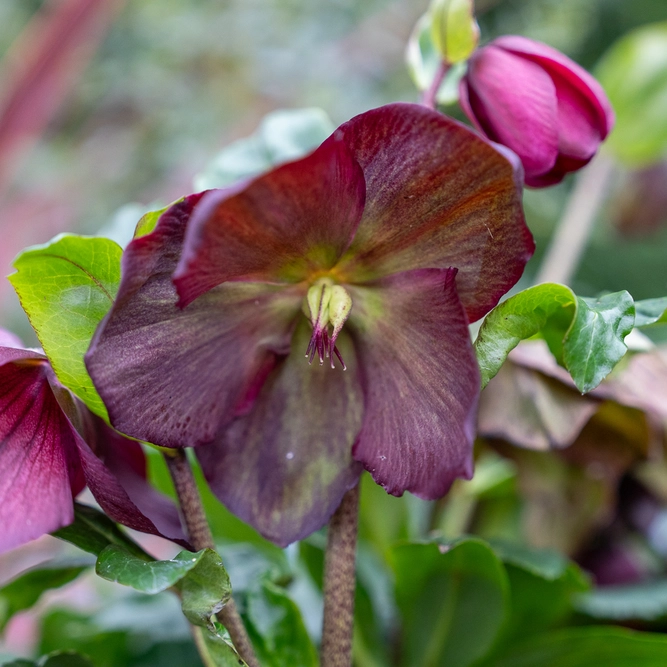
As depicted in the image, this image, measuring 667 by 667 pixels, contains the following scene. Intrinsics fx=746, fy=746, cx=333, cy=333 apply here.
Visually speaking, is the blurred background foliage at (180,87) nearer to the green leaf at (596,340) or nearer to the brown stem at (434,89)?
the brown stem at (434,89)

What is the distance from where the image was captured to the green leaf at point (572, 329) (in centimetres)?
30

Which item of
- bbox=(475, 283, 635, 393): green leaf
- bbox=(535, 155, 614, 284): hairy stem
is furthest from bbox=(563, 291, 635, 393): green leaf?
bbox=(535, 155, 614, 284): hairy stem

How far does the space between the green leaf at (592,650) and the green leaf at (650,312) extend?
21 centimetres

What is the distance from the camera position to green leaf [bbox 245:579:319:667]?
39 centimetres

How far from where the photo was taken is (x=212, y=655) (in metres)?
0.31

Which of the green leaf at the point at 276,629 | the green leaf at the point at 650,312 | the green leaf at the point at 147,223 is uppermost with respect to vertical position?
the green leaf at the point at 147,223

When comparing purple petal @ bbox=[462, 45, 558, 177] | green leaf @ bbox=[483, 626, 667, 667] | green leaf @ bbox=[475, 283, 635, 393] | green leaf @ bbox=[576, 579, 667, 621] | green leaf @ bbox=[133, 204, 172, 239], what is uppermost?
green leaf @ bbox=[133, 204, 172, 239]

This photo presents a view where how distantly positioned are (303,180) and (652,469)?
0.42m

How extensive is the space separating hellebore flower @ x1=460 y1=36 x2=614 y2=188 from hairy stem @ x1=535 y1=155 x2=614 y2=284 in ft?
1.28

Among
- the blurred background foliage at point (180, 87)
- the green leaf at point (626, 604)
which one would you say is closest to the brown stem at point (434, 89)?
the green leaf at point (626, 604)

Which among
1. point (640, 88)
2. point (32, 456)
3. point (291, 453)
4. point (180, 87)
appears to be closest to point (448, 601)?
point (291, 453)

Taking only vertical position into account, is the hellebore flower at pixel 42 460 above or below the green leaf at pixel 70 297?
below

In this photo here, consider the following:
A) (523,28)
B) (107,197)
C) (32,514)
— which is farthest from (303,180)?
(107,197)

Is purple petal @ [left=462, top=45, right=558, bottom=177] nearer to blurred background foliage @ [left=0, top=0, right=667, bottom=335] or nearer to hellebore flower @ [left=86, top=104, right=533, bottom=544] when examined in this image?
hellebore flower @ [left=86, top=104, right=533, bottom=544]
